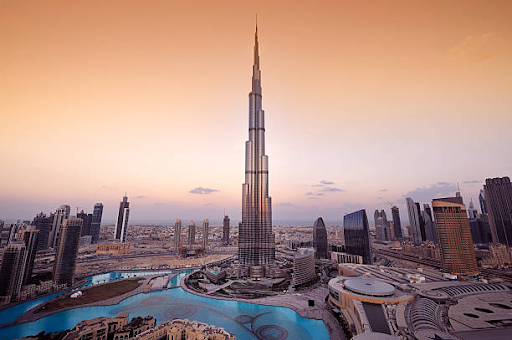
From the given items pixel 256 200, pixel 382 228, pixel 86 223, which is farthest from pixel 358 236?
pixel 86 223

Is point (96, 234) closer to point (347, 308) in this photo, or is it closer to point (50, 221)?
point (50, 221)

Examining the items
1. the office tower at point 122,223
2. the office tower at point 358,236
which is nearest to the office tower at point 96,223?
the office tower at point 122,223

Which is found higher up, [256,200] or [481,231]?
[256,200]

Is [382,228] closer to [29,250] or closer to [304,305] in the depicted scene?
[304,305]

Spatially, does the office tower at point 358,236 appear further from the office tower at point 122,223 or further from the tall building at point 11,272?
the office tower at point 122,223

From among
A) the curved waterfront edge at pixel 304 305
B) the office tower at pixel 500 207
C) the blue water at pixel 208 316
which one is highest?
the office tower at pixel 500 207
